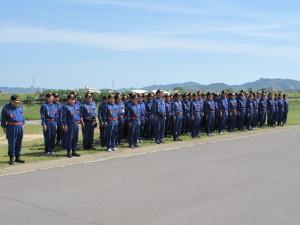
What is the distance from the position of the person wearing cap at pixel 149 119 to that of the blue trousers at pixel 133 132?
1.51 metres

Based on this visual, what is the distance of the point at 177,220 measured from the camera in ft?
23.3

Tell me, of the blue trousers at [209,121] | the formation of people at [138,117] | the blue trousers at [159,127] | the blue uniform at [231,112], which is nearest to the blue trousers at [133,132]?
the formation of people at [138,117]

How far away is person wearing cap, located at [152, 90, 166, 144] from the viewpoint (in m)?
17.9

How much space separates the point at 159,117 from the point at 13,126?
6480mm

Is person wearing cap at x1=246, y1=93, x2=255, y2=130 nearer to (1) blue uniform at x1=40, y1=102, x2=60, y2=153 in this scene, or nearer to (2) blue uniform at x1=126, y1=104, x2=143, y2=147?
(2) blue uniform at x1=126, y1=104, x2=143, y2=147

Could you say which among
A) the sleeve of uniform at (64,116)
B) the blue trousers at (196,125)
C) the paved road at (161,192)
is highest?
the sleeve of uniform at (64,116)

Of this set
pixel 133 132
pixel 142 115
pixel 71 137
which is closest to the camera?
pixel 71 137

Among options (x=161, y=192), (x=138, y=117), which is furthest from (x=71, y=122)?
(x=161, y=192)

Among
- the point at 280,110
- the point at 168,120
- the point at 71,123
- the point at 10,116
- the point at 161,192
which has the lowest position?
the point at 161,192

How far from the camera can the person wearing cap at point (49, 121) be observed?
48.6 feet

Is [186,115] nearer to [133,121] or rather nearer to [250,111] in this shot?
[133,121]

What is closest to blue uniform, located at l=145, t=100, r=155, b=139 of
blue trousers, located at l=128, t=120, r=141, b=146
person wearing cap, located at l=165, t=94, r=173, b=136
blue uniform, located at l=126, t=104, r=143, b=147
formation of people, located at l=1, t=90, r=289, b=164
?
formation of people, located at l=1, t=90, r=289, b=164

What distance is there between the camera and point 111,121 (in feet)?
52.0

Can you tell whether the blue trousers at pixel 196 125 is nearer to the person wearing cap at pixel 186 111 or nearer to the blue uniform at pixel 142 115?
the person wearing cap at pixel 186 111
